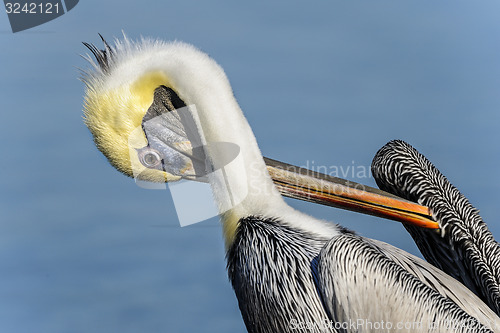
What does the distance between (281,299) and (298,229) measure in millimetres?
306

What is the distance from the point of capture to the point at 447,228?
3373 millimetres

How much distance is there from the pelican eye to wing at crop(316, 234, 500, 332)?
0.84 m

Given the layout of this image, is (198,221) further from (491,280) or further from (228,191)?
(491,280)

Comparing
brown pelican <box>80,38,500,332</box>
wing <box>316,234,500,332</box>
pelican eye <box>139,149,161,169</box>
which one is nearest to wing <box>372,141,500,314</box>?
brown pelican <box>80,38,500,332</box>

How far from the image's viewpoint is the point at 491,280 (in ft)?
10.6

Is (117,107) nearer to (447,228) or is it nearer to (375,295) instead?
(375,295)

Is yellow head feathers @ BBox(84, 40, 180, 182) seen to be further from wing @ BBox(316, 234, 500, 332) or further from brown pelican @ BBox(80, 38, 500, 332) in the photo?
wing @ BBox(316, 234, 500, 332)

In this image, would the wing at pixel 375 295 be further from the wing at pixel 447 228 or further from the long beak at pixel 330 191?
the wing at pixel 447 228

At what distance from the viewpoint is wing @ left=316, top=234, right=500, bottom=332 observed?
2.70 m

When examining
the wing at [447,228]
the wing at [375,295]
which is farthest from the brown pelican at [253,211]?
the wing at [447,228]

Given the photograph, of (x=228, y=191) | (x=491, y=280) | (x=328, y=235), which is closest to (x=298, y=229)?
(x=328, y=235)

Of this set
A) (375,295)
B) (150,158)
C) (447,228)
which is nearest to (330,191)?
(375,295)

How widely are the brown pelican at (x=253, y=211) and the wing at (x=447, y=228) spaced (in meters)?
0.30

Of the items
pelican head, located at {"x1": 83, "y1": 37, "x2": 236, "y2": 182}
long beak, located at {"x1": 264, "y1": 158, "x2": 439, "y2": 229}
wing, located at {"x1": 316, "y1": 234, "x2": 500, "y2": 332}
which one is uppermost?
pelican head, located at {"x1": 83, "y1": 37, "x2": 236, "y2": 182}
